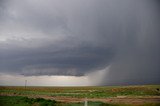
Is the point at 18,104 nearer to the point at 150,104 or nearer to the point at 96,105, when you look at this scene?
the point at 96,105

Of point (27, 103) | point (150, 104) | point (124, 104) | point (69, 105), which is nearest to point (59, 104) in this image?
point (69, 105)

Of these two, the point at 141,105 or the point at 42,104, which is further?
the point at 141,105

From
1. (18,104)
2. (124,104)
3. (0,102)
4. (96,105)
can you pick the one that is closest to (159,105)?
(124,104)

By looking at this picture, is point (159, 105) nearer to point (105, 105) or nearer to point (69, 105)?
point (105, 105)

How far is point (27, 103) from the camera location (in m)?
16.6

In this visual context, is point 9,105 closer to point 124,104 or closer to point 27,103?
point 27,103

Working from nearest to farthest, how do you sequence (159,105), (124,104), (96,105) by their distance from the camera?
(96,105) < (159,105) < (124,104)

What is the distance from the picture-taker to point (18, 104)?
16.6m

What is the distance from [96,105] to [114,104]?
8.08 feet

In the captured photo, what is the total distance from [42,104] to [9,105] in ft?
6.73

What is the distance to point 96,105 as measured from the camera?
51.5ft

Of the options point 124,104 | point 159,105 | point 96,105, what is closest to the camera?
point 96,105

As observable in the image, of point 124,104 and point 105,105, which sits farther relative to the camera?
point 124,104

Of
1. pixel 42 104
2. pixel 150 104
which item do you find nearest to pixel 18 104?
pixel 42 104
